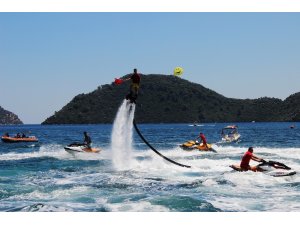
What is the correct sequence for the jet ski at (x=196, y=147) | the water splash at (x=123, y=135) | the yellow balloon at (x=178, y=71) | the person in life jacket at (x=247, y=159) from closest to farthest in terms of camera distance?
the yellow balloon at (x=178, y=71) < the water splash at (x=123, y=135) < the person in life jacket at (x=247, y=159) < the jet ski at (x=196, y=147)

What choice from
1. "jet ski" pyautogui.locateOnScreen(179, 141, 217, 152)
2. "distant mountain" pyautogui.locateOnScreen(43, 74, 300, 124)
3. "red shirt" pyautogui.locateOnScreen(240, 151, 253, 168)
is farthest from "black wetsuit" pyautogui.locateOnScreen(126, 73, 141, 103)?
"distant mountain" pyautogui.locateOnScreen(43, 74, 300, 124)

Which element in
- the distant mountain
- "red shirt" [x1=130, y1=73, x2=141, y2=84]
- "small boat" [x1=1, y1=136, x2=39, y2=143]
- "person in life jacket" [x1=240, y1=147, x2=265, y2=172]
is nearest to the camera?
"red shirt" [x1=130, y1=73, x2=141, y2=84]

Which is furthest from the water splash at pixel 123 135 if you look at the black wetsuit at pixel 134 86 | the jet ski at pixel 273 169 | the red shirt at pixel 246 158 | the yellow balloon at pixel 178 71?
the jet ski at pixel 273 169

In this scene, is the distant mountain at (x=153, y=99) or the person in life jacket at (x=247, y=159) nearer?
the person in life jacket at (x=247, y=159)

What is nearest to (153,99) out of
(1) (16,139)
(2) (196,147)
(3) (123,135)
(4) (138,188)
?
(1) (16,139)

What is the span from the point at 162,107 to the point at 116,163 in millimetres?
143786

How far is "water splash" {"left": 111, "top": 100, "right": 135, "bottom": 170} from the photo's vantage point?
22484 millimetres

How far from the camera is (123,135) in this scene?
2619cm

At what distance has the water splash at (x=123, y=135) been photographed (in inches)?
885

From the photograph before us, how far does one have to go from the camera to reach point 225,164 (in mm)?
32781

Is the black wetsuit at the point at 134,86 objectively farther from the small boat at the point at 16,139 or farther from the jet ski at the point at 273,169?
the small boat at the point at 16,139

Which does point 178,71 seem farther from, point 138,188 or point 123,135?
point 123,135

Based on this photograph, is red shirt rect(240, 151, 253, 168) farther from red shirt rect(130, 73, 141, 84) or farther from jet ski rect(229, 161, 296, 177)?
red shirt rect(130, 73, 141, 84)
